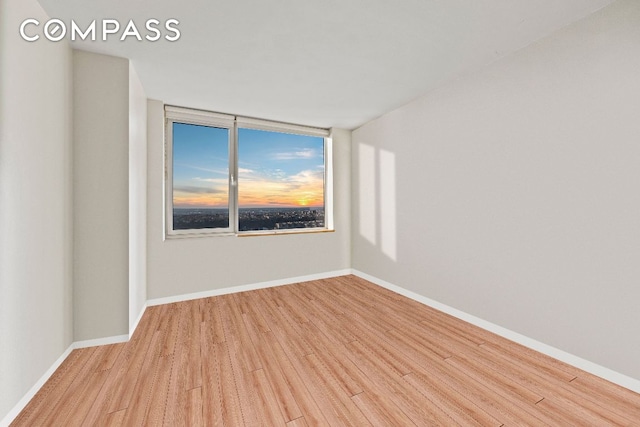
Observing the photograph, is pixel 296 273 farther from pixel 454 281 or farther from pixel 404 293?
pixel 454 281

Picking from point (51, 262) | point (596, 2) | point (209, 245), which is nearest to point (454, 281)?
point (596, 2)

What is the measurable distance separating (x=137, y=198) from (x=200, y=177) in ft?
3.62

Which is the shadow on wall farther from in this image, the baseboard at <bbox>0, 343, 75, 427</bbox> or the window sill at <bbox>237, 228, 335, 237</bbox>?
the baseboard at <bbox>0, 343, 75, 427</bbox>

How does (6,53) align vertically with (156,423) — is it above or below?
above

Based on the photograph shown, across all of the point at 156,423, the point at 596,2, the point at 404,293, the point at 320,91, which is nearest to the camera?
the point at 156,423

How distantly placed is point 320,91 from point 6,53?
8.12ft

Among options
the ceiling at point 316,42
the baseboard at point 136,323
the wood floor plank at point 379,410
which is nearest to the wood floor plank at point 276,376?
the wood floor plank at point 379,410

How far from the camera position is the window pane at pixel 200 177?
3.57 meters

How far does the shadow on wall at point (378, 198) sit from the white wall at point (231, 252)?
391 millimetres

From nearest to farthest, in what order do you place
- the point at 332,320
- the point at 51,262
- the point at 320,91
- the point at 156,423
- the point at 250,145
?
1. the point at 156,423
2. the point at 51,262
3. the point at 332,320
4. the point at 320,91
5. the point at 250,145

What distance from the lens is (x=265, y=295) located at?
3555 mm

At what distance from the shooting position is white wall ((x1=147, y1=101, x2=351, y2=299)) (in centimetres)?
322

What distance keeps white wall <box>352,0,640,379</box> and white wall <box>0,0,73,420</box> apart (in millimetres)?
3574

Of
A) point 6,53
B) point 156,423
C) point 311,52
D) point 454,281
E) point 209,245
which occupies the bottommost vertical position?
point 156,423
